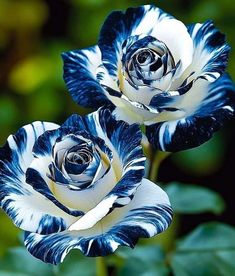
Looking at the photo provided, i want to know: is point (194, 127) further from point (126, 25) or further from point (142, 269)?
point (142, 269)

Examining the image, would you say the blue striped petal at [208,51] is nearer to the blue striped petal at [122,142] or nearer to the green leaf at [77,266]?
the blue striped petal at [122,142]

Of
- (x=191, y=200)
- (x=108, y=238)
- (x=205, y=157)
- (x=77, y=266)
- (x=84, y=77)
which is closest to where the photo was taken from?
(x=108, y=238)

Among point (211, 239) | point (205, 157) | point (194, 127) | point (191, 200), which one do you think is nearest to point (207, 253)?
point (211, 239)

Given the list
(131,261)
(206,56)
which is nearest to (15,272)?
(131,261)

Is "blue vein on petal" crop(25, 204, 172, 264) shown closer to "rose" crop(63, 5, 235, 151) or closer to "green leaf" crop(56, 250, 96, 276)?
"rose" crop(63, 5, 235, 151)

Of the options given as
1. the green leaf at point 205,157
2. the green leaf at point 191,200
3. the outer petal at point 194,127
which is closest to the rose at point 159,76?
the outer petal at point 194,127

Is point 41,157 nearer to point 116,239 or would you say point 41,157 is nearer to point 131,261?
point 116,239
